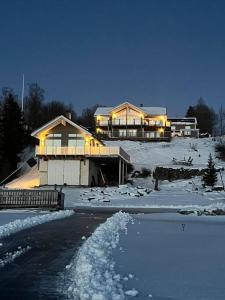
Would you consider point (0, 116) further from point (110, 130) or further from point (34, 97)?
point (34, 97)

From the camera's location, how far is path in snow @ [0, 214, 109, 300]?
24.9 ft

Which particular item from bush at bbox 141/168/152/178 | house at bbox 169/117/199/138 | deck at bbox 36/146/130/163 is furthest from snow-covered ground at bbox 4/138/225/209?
house at bbox 169/117/199/138

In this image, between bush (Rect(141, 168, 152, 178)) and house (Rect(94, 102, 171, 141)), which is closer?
bush (Rect(141, 168, 152, 178))

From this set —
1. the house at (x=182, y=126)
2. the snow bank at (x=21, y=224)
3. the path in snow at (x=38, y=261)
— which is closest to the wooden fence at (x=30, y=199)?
the snow bank at (x=21, y=224)

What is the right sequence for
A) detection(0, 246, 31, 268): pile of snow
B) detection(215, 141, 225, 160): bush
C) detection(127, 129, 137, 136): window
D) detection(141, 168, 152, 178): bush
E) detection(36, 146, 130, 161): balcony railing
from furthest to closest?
detection(127, 129, 137, 136): window → detection(215, 141, 225, 160): bush → detection(141, 168, 152, 178): bush → detection(36, 146, 130, 161): balcony railing → detection(0, 246, 31, 268): pile of snow

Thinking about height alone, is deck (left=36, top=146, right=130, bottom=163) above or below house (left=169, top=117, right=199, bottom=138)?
below

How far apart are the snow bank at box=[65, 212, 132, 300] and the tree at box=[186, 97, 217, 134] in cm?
10815

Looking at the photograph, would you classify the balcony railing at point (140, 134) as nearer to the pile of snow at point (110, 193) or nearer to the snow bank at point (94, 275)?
the pile of snow at point (110, 193)

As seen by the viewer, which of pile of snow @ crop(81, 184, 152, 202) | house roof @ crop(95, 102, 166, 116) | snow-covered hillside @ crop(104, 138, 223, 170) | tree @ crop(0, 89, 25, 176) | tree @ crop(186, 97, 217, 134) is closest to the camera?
pile of snow @ crop(81, 184, 152, 202)

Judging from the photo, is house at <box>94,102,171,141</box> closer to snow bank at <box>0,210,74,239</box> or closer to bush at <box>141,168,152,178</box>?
bush at <box>141,168,152,178</box>

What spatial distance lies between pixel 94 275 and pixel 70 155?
4648cm

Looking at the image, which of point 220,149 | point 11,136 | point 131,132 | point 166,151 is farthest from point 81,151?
point 131,132

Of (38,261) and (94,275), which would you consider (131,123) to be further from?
(94,275)

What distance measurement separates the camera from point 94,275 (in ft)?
27.9
